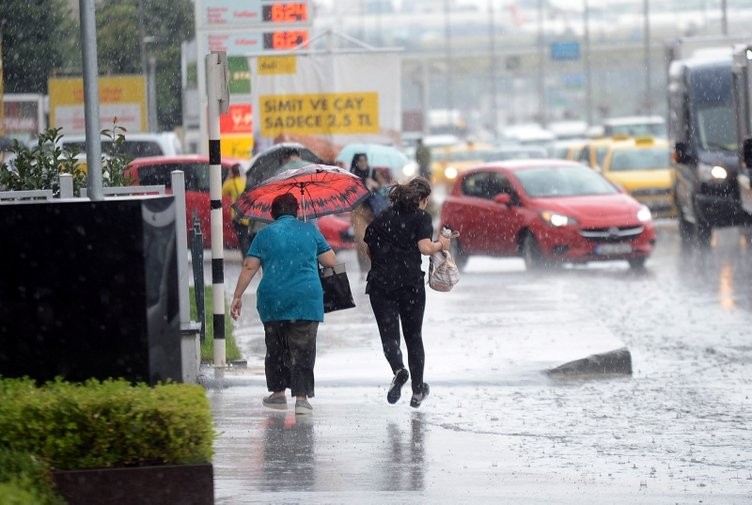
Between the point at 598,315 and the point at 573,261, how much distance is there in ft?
16.2

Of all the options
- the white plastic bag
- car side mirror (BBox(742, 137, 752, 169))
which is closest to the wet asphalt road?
the white plastic bag

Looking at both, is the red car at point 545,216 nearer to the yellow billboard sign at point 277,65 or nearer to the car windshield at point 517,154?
the yellow billboard sign at point 277,65

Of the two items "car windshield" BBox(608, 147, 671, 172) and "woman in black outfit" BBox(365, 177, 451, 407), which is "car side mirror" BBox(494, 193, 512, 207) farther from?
"woman in black outfit" BBox(365, 177, 451, 407)

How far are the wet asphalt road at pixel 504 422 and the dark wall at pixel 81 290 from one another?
1202 mm

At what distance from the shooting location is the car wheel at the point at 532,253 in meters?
22.6

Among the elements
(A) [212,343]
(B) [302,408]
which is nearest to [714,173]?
(A) [212,343]

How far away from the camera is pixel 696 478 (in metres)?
8.69

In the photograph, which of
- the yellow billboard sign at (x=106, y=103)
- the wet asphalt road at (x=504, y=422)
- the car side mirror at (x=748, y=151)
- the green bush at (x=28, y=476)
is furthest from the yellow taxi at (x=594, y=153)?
the green bush at (x=28, y=476)

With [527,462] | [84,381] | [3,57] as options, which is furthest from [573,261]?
[84,381]

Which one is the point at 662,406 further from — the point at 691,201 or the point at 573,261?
the point at 691,201

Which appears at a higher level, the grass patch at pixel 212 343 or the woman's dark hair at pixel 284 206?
the woman's dark hair at pixel 284 206

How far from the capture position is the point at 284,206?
10773mm

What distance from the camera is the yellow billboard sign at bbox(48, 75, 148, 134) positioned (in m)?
32.9

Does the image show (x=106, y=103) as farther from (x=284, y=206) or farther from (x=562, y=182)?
(x=284, y=206)
